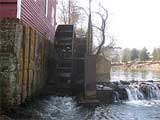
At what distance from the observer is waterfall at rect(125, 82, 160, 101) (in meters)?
16.5

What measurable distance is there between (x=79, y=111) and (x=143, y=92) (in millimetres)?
6458

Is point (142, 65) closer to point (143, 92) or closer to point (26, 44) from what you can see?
point (143, 92)

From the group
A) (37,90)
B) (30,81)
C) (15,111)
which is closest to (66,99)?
(37,90)

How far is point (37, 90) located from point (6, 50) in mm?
4323

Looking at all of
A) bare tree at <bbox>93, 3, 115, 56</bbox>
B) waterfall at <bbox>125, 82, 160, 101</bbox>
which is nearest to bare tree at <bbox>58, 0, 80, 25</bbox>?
bare tree at <bbox>93, 3, 115, 56</bbox>

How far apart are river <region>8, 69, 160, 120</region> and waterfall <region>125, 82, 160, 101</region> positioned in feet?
5.49

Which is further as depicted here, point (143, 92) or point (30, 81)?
point (143, 92)

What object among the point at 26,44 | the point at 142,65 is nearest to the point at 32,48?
the point at 26,44

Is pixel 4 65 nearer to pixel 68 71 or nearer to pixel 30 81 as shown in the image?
pixel 30 81

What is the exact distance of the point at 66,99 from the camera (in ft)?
45.7

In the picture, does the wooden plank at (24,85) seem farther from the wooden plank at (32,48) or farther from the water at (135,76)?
the water at (135,76)

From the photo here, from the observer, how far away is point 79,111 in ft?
38.4

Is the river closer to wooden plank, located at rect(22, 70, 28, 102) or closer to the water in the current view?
wooden plank, located at rect(22, 70, 28, 102)

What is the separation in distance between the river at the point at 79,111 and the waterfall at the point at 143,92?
1.67 m
